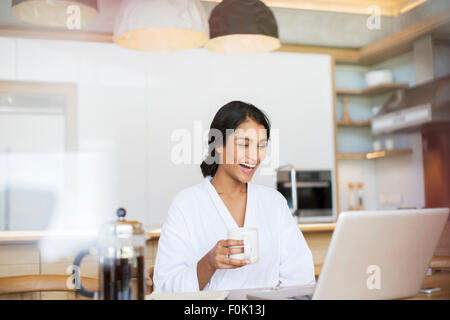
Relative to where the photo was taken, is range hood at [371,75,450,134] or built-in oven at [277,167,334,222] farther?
built-in oven at [277,167,334,222]

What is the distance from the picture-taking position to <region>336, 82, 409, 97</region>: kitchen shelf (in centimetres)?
456

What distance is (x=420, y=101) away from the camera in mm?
4059

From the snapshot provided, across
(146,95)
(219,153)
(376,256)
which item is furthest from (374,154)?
(376,256)

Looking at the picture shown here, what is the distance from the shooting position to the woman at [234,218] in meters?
1.51

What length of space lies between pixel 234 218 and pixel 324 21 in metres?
2.81

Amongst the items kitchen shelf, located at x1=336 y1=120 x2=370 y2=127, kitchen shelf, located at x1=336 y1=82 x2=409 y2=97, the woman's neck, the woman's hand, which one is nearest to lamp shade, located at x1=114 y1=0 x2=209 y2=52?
the woman's neck

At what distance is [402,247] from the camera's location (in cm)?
115

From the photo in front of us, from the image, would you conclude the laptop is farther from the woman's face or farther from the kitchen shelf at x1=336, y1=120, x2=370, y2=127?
the kitchen shelf at x1=336, y1=120, x2=370, y2=127

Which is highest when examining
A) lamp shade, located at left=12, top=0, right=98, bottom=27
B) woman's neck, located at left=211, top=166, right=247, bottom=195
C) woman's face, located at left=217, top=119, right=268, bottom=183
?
lamp shade, located at left=12, top=0, right=98, bottom=27

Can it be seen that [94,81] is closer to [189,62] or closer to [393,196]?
[189,62]

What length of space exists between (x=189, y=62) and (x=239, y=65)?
439 mm

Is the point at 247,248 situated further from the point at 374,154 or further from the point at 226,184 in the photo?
the point at 374,154

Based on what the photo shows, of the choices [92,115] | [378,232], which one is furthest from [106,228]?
[92,115]

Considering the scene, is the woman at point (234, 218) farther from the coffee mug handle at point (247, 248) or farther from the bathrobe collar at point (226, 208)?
the coffee mug handle at point (247, 248)
